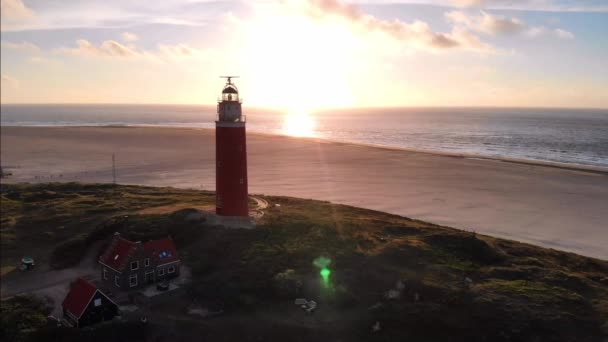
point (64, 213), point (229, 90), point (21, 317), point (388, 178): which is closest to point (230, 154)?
point (229, 90)

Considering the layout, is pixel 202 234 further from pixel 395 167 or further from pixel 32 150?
pixel 32 150

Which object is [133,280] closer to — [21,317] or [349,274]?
[21,317]

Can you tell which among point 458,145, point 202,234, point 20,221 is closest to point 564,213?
point 202,234

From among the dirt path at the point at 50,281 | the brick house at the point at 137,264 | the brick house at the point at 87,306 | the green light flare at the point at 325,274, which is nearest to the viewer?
the brick house at the point at 87,306

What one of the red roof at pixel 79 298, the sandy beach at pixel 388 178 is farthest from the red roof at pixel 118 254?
the sandy beach at pixel 388 178

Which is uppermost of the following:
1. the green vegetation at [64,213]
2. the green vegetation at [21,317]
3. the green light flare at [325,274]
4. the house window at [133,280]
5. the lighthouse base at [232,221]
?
the lighthouse base at [232,221]

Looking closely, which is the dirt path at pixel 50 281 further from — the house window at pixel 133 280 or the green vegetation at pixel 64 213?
the house window at pixel 133 280

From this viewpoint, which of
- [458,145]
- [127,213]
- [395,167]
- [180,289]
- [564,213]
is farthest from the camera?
[458,145]

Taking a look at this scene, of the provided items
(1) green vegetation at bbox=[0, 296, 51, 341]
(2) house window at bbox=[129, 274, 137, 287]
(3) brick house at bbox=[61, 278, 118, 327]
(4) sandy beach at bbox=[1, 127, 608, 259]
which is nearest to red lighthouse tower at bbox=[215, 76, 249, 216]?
(2) house window at bbox=[129, 274, 137, 287]
